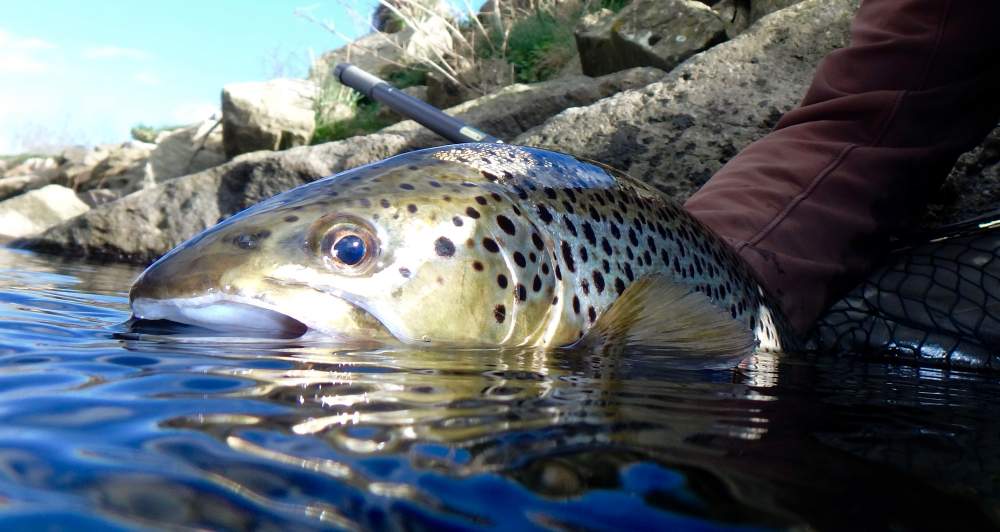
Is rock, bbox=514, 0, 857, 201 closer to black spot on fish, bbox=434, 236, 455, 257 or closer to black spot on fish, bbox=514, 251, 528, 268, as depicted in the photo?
black spot on fish, bbox=514, 251, 528, 268

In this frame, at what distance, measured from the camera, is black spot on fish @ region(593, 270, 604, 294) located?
6.54 feet

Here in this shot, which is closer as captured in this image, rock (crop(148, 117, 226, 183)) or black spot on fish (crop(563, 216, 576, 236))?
black spot on fish (crop(563, 216, 576, 236))

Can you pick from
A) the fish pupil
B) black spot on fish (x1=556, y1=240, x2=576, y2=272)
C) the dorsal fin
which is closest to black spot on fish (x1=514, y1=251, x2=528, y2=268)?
black spot on fish (x1=556, y1=240, x2=576, y2=272)

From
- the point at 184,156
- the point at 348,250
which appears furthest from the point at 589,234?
the point at 184,156

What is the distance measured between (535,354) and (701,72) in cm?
419

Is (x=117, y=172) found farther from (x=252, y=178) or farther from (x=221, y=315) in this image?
(x=221, y=315)

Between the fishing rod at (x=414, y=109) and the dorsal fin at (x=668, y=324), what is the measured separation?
2.50 metres

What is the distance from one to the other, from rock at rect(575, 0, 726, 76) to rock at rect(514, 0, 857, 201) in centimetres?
234

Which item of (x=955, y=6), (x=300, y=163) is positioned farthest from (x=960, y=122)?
(x=300, y=163)

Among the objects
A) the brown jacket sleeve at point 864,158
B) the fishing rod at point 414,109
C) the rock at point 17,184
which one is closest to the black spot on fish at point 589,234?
the brown jacket sleeve at point 864,158

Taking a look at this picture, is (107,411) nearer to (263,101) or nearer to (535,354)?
(535,354)

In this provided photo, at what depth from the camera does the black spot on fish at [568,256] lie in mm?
1959

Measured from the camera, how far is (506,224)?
1890mm

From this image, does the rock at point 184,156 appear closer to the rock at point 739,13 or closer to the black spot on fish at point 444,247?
the rock at point 739,13
